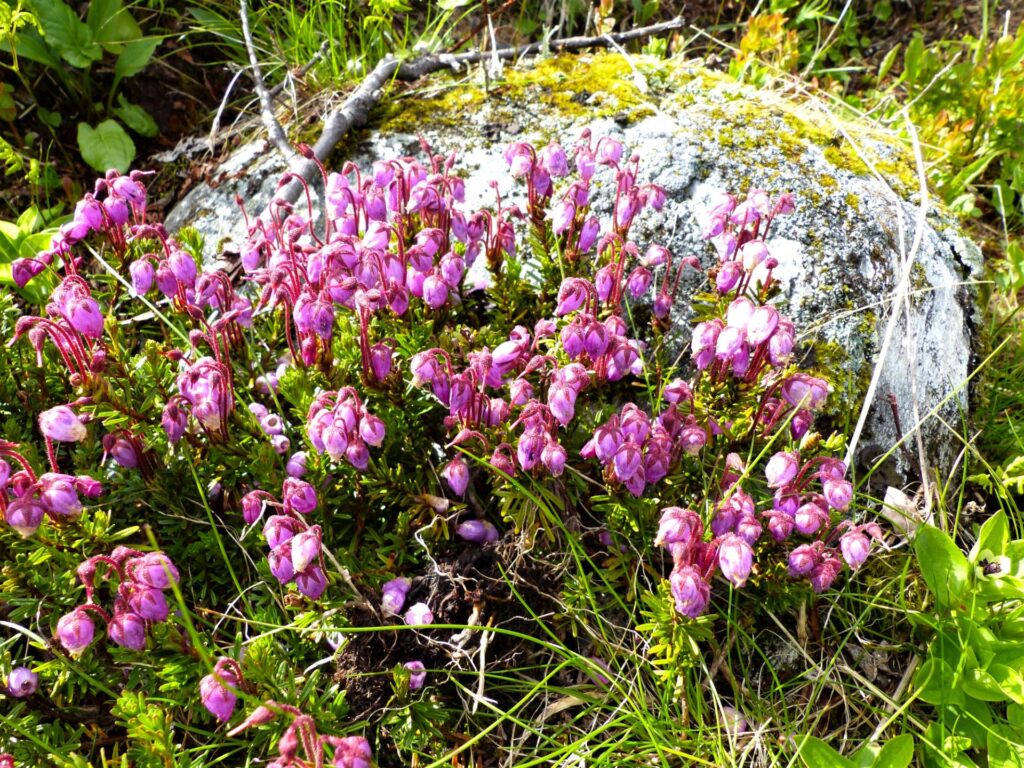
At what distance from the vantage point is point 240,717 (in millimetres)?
2211

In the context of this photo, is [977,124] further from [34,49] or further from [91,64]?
[34,49]

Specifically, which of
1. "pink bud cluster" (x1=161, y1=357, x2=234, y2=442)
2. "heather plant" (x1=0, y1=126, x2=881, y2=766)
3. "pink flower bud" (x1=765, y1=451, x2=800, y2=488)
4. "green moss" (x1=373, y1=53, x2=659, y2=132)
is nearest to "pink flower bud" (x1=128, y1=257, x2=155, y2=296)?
"heather plant" (x1=0, y1=126, x2=881, y2=766)

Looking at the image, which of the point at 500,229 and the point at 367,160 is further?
the point at 367,160

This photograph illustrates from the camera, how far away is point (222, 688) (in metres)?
2.02

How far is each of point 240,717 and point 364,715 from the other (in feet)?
1.17

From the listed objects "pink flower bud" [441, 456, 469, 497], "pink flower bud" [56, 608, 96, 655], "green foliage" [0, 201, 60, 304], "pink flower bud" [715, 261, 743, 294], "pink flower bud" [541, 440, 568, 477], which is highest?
"green foliage" [0, 201, 60, 304]

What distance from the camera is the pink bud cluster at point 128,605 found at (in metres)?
2.02

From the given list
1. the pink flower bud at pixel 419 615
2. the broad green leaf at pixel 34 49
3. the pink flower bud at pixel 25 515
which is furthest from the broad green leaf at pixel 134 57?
the pink flower bud at pixel 419 615

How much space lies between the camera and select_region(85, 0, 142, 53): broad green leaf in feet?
14.8

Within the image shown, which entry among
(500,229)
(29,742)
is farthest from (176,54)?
(29,742)

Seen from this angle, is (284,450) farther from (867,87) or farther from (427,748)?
(867,87)

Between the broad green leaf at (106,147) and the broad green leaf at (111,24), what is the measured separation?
1.75 ft

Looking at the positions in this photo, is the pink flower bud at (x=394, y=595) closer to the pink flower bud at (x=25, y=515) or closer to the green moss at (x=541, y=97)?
the pink flower bud at (x=25, y=515)

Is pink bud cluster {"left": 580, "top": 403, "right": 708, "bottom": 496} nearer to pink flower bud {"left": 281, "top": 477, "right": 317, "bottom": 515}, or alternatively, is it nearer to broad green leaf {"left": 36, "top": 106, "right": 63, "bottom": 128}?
pink flower bud {"left": 281, "top": 477, "right": 317, "bottom": 515}
